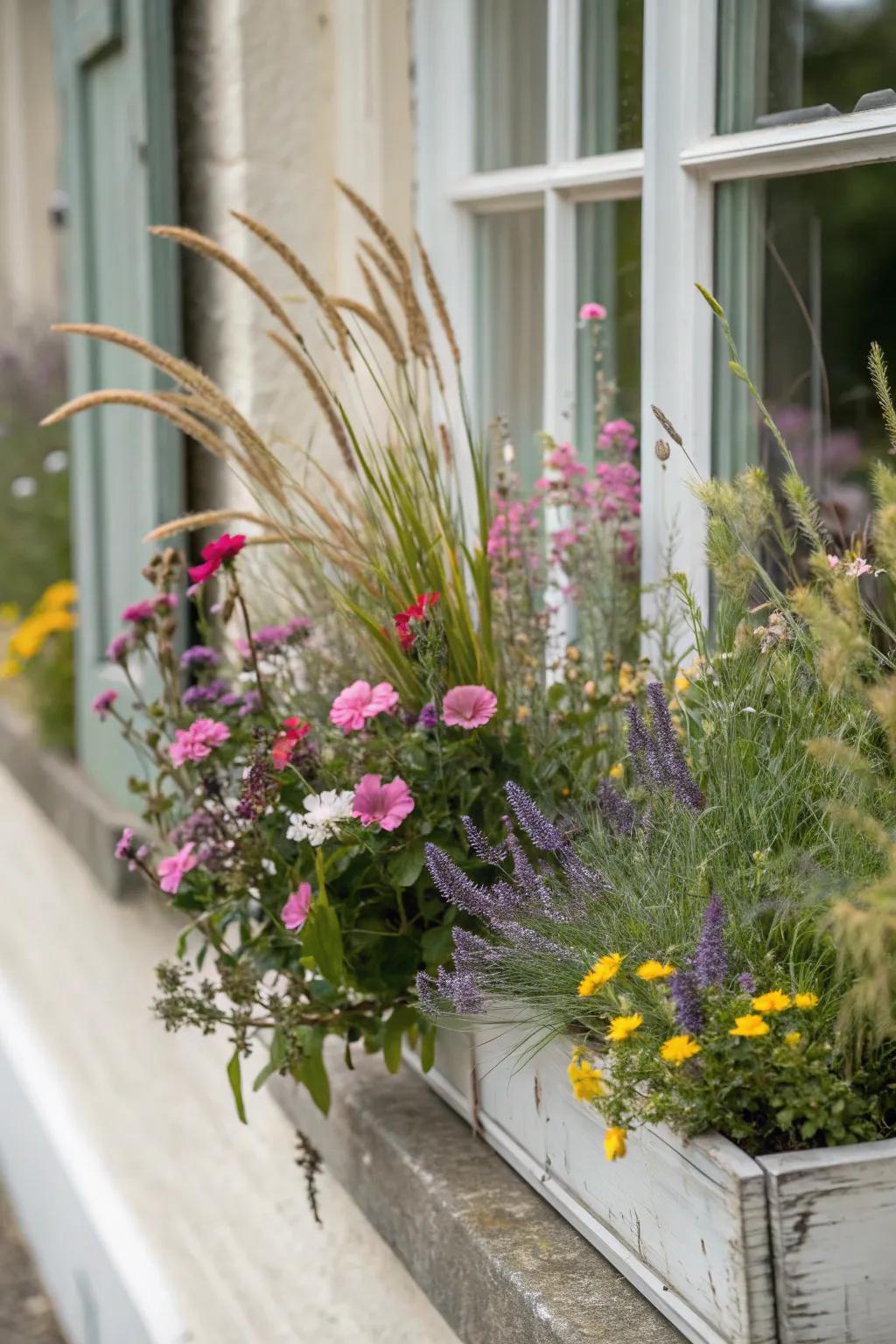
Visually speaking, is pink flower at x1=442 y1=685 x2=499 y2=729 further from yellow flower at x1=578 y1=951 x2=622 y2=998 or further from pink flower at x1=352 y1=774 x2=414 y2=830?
yellow flower at x1=578 y1=951 x2=622 y2=998

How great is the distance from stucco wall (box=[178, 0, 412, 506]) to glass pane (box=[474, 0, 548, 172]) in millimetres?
164

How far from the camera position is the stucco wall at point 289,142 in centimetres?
246

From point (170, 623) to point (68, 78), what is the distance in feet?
5.62

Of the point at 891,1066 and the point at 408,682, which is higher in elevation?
the point at 408,682

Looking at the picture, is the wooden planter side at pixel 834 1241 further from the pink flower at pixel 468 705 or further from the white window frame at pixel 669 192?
the white window frame at pixel 669 192

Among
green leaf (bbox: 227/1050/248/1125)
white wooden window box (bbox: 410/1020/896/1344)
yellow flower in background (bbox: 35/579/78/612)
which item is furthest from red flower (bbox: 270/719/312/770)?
yellow flower in background (bbox: 35/579/78/612)

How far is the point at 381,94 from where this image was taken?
244 cm

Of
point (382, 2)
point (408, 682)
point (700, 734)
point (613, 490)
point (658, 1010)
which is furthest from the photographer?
point (382, 2)

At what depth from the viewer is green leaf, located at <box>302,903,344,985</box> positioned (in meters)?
1.57

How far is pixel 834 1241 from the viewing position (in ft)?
3.79

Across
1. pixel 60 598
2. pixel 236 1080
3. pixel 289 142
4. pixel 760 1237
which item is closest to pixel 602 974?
pixel 760 1237

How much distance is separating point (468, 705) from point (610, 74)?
96cm

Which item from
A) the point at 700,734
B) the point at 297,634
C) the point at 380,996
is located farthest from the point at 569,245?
the point at 380,996

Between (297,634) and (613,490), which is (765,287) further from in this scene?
(297,634)
